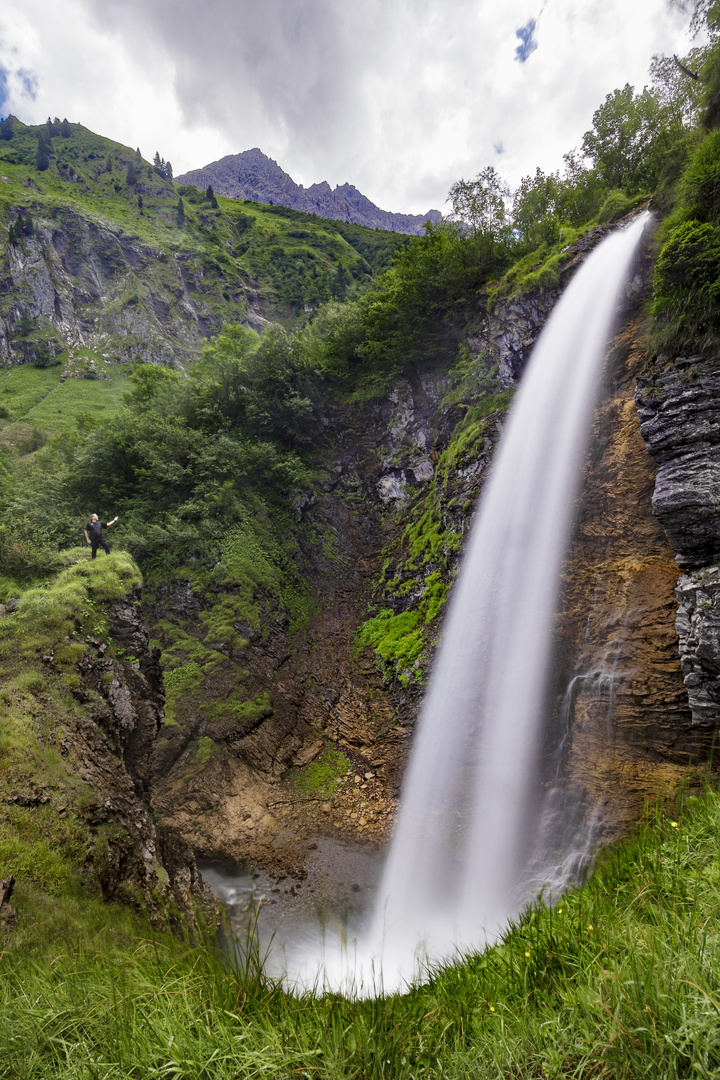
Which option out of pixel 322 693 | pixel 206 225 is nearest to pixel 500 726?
pixel 322 693

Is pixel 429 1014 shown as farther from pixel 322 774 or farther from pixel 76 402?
pixel 76 402

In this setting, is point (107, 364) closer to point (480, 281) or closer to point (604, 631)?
point (480, 281)

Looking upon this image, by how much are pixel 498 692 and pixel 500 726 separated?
0.81 m

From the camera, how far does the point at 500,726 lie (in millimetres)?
10117

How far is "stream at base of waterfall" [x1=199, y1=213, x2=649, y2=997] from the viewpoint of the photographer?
8.07 m

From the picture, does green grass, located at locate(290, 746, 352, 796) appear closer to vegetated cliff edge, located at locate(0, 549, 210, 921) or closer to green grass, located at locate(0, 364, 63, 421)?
vegetated cliff edge, located at locate(0, 549, 210, 921)

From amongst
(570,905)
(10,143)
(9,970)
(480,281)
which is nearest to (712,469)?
(570,905)

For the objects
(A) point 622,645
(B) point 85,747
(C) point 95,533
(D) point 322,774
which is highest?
(C) point 95,533

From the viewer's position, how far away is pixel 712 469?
24.2ft

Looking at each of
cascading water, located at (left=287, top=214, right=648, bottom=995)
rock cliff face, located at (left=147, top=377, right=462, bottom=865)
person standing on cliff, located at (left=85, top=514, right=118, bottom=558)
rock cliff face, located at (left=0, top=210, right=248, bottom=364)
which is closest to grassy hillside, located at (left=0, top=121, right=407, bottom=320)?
rock cliff face, located at (left=0, top=210, right=248, bottom=364)

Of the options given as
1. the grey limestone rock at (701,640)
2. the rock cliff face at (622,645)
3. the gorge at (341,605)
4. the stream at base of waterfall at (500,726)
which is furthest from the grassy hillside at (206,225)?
the grey limestone rock at (701,640)

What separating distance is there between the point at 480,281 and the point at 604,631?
56.8 ft

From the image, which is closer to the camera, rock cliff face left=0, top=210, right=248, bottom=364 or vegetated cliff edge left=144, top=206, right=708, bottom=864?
vegetated cliff edge left=144, top=206, right=708, bottom=864

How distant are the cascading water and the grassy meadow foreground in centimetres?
653
